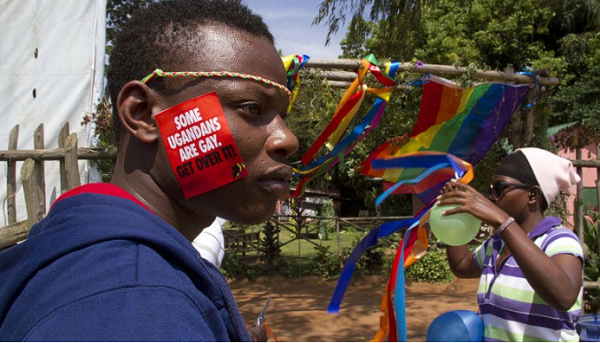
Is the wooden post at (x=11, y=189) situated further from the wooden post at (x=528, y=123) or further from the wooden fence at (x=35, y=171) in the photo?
the wooden post at (x=528, y=123)

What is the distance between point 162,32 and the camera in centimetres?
109

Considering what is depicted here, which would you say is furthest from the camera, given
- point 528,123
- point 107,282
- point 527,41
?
point 527,41

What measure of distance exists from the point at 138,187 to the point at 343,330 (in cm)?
616

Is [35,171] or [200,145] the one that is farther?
[35,171]

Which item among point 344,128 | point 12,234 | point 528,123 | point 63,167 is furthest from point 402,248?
point 528,123

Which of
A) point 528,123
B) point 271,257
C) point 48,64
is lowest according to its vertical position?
point 271,257

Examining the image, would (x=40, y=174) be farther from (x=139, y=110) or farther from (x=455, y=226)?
(x=139, y=110)

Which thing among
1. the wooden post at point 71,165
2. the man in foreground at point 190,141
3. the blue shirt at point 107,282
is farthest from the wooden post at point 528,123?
the blue shirt at point 107,282

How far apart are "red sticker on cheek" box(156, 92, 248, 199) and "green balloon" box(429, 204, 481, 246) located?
1596 mm

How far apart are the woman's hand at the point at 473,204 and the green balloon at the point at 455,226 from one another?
1.4 inches

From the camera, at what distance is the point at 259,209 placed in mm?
1100

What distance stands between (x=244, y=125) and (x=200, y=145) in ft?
0.35

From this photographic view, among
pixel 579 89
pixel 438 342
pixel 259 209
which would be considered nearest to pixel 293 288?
pixel 438 342

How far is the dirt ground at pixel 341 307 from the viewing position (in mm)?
6660
